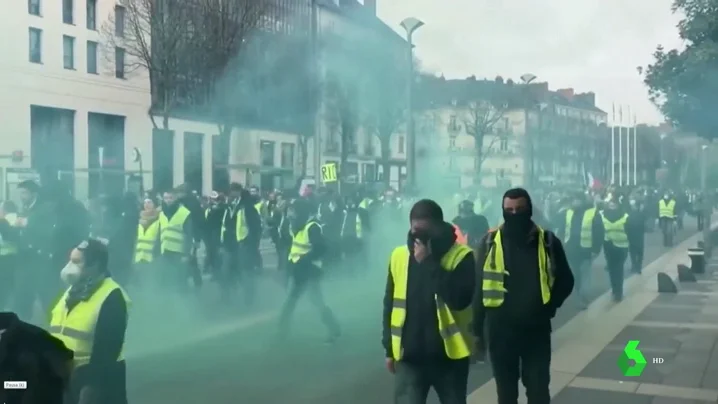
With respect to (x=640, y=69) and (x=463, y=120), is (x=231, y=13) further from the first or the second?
(x=640, y=69)

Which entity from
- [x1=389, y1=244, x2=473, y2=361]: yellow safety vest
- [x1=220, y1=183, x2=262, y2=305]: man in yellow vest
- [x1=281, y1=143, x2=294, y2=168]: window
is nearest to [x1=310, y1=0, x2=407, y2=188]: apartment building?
[x1=281, y1=143, x2=294, y2=168]: window

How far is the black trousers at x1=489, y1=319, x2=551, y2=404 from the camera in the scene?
3793 mm

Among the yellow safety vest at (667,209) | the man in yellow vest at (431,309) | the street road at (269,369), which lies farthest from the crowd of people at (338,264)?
the yellow safety vest at (667,209)

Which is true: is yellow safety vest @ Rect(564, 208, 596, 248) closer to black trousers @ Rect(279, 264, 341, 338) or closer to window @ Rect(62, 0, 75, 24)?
black trousers @ Rect(279, 264, 341, 338)

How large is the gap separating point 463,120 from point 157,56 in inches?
119

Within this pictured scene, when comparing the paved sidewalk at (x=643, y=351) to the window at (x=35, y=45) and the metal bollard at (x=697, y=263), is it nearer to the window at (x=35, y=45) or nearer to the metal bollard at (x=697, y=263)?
the metal bollard at (x=697, y=263)

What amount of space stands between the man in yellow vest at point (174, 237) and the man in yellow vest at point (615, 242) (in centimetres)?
445

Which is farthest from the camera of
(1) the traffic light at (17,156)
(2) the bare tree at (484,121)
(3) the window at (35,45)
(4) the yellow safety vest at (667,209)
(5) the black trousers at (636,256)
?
(4) the yellow safety vest at (667,209)

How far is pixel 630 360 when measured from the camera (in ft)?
20.4

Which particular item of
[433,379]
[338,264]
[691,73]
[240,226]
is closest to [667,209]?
[338,264]

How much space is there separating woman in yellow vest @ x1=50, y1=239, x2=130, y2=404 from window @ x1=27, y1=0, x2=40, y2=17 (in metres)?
5.45

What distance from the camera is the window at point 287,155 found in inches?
340

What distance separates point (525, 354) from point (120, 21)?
21.5 ft

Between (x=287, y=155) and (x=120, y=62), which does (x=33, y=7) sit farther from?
(x=287, y=155)
